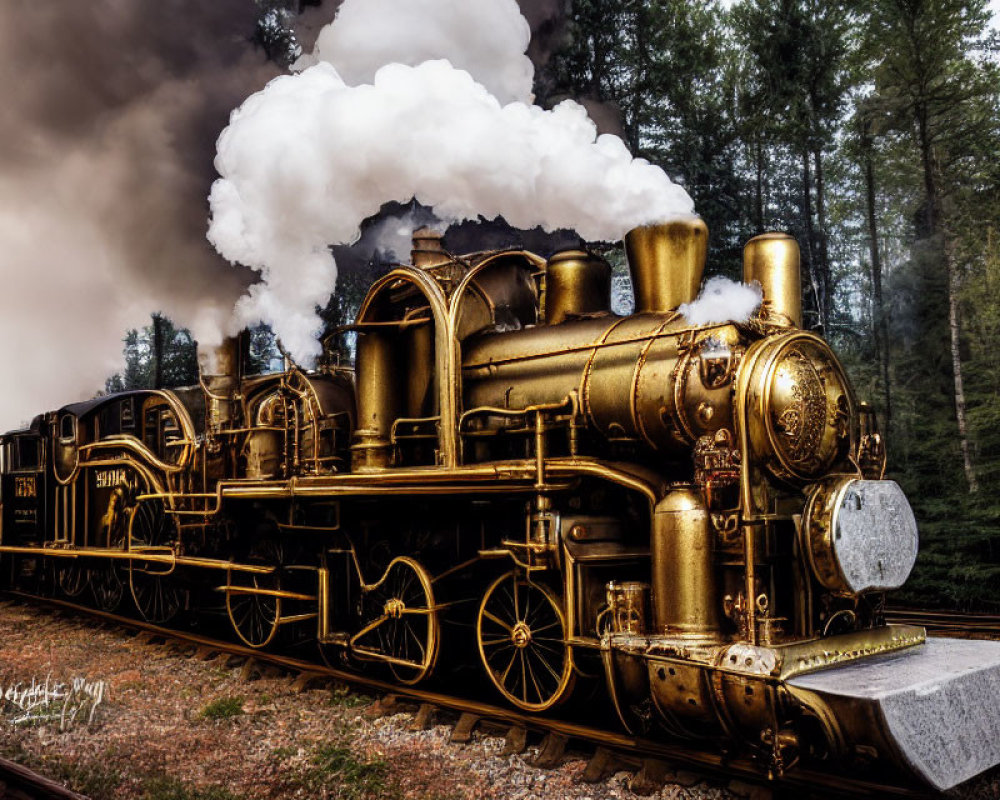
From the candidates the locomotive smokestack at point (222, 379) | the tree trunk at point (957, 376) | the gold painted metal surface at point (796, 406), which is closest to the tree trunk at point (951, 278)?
the tree trunk at point (957, 376)

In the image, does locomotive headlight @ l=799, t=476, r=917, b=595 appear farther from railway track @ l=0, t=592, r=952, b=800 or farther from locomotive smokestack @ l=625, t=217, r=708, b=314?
locomotive smokestack @ l=625, t=217, r=708, b=314

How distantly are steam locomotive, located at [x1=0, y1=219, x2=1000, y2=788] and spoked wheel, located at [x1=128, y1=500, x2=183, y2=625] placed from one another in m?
0.54

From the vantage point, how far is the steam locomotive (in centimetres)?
464

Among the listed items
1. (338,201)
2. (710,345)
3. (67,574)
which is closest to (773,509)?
(710,345)

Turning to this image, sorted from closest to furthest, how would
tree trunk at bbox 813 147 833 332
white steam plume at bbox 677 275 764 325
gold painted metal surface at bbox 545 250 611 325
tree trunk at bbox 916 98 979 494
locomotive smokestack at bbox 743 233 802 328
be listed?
white steam plume at bbox 677 275 764 325 < locomotive smokestack at bbox 743 233 802 328 < gold painted metal surface at bbox 545 250 611 325 < tree trunk at bbox 916 98 979 494 < tree trunk at bbox 813 147 833 332

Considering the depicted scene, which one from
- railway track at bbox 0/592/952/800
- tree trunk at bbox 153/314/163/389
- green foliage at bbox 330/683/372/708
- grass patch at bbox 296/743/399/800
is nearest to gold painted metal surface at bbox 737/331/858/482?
railway track at bbox 0/592/952/800

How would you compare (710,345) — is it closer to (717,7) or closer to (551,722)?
(551,722)

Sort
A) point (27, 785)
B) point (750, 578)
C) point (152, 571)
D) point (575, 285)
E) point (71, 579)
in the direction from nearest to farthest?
point (750, 578) → point (27, 785) → point (575, 285) → point (152, 571) → point (71, 579)

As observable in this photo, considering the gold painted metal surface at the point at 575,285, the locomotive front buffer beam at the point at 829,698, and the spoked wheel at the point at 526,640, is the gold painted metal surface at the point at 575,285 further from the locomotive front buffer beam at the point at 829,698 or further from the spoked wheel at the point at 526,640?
the locomotive front buffer beam at the point at 829,698

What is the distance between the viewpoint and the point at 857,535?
5039 millimetres

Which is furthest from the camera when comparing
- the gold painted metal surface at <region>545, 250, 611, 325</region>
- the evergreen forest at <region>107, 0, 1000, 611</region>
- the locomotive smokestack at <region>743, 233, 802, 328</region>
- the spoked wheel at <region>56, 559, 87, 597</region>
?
the evergreen forest at <region>107, 0, 1000, 611</region>

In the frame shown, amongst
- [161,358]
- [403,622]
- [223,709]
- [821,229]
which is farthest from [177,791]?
[161,358]

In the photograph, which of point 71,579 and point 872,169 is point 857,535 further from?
point 872,169

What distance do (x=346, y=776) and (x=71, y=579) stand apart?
26.4 ft
